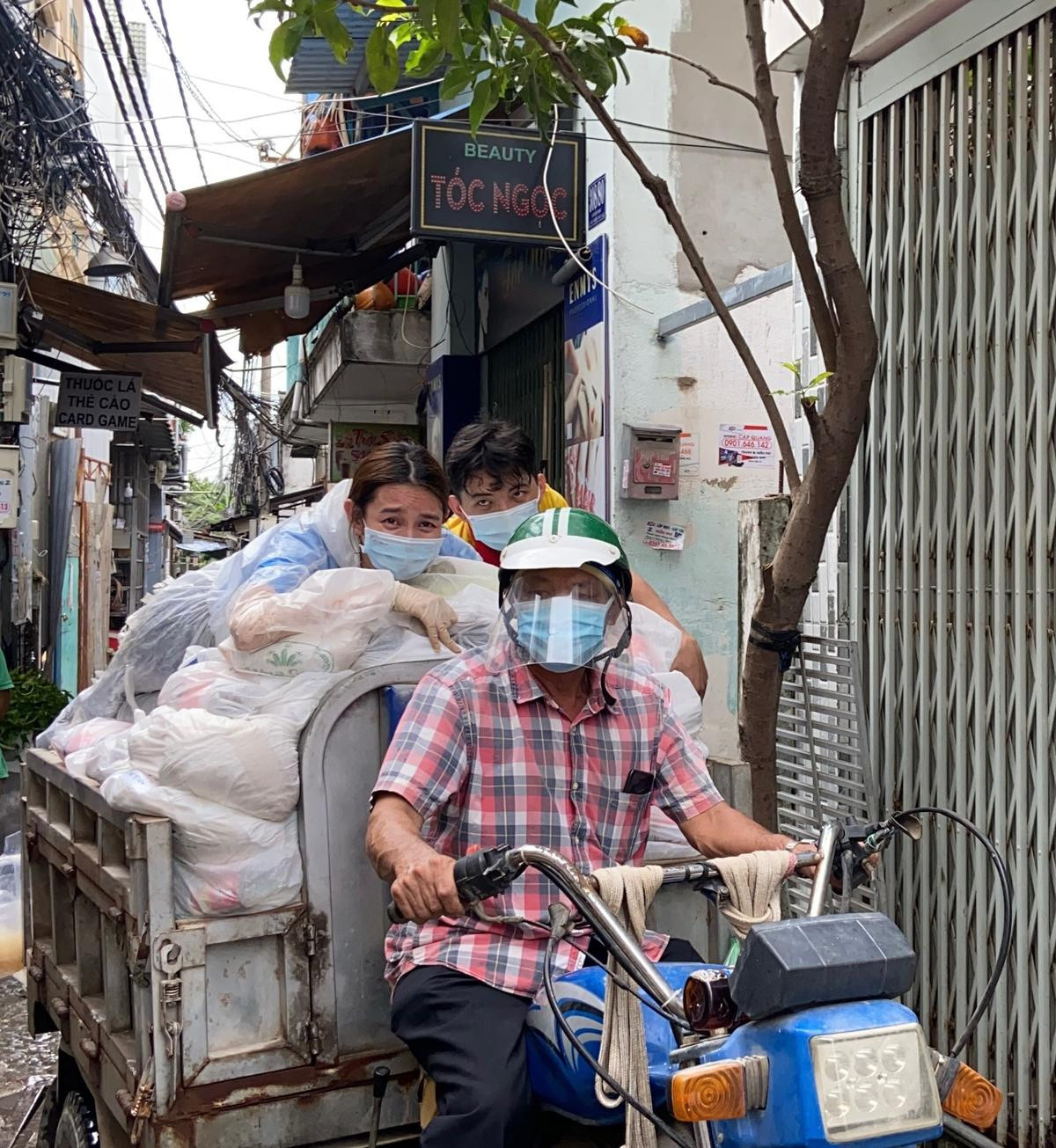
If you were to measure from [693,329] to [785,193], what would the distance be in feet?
14.6

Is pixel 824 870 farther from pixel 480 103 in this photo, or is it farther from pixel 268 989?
pixel 480 103

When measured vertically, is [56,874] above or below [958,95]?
below

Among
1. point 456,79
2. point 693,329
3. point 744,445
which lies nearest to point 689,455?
point 744,445

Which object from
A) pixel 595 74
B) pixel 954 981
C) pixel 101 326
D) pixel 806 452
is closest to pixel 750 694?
pixel 954 981

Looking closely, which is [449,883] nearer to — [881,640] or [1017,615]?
[1017,615]

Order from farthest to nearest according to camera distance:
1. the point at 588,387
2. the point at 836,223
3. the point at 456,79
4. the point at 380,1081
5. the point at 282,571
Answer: the point at 588,387 < the point at 282,571 < the point at 456,79 < the point at 836,223 < the point at 380,1081

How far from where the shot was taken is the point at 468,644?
2.96 m

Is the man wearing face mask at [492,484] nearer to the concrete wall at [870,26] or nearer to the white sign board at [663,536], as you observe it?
the concrete wall at [870,26]

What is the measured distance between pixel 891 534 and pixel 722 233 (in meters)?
4.11

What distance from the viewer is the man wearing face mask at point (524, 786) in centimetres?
212

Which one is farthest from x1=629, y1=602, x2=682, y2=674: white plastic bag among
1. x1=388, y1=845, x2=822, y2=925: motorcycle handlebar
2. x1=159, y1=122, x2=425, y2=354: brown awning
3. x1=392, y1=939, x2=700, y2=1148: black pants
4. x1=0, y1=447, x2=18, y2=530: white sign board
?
x1=0, y1=447, x2=18, y2=530: white sign board

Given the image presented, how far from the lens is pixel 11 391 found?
29.4 feet

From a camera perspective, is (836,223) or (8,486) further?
(8,486)

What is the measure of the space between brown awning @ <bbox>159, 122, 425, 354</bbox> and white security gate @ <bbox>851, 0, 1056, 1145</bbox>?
14.3 ft
